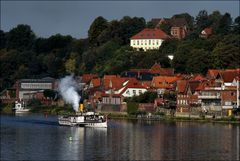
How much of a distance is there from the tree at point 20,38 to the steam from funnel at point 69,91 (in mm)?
26697

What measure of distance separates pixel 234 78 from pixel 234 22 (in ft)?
98.2

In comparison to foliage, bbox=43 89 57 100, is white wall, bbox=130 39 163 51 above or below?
above

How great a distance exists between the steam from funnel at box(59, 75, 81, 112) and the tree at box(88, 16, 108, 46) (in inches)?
368

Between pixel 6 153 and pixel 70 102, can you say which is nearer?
pixel 6 153

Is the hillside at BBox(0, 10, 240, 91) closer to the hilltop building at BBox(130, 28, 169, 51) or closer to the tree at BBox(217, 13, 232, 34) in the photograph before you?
the tree at BBox(217, 13, 232, 34)

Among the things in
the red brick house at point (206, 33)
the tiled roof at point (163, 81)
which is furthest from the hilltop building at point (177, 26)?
the tiled roof at point (163, 81)

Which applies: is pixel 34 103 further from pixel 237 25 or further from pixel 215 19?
Result: pixel 215 19

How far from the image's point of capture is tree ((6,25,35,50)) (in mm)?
136625

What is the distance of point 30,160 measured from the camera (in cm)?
4406

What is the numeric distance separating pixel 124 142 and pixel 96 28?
66203 millimetres

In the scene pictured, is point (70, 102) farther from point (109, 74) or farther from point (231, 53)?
point (231, 53)

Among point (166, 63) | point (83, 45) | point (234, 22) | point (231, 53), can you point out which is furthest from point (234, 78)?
point (83, 45)


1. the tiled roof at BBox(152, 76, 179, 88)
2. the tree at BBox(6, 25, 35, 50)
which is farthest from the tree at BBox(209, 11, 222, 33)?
the tree at BBox(6, 25, 35, 50)

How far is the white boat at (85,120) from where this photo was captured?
67562 mm
